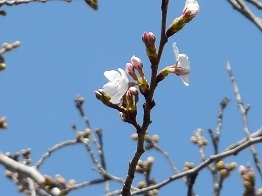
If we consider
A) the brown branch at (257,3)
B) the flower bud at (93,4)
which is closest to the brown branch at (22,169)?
the flower bud at (93,4)

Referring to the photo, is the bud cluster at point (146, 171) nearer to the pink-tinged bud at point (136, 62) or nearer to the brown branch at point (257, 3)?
the brown branch at point (257, 3)

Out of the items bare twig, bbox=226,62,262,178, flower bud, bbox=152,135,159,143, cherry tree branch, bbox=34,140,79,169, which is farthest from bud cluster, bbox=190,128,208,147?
cherry tree branch, bbox=34,140,79,169

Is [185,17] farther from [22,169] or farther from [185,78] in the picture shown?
[22,169]

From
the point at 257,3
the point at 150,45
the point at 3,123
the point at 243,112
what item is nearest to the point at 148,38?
the point at 150,45

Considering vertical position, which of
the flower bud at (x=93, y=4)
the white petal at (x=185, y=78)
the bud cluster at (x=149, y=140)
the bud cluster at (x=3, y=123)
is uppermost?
the flower bud at (x=93, y=4)

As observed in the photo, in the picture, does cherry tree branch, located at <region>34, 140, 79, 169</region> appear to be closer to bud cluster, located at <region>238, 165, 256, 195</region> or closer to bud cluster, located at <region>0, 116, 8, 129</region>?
bud cluster, located at <region>0, 116, 8, 129</region>
